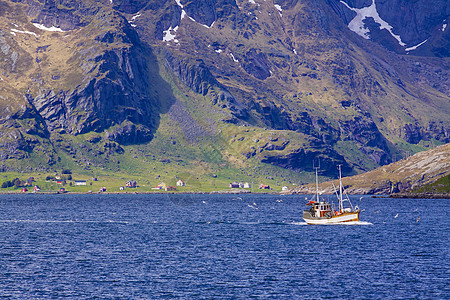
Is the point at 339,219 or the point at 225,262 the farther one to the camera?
the point at 339,219

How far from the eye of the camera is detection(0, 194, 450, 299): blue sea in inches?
3280

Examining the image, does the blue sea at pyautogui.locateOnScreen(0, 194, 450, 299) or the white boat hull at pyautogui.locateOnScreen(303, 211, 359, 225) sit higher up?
the white boat hull at pyautogui.locateOnScreen(303, 211, 359, 225)

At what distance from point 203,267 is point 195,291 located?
1876cm

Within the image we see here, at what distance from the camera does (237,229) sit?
167 m

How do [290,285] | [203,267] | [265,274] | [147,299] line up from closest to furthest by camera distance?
[147,299] < [290,285] < [265,274] < [203,267]

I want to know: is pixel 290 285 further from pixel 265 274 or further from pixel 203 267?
pixel 203 267

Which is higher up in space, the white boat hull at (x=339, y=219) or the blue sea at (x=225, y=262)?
the white boat hull at (x=339, y=219)

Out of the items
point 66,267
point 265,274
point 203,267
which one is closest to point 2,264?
point 66,267

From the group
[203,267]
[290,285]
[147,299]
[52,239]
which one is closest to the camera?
[147,299]

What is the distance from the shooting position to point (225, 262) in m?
107

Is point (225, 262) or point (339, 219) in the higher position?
point (339, 219)

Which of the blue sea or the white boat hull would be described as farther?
the white boat hull

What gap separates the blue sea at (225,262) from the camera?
83.3 metres

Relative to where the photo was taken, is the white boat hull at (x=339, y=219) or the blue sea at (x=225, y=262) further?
the white boat hull at (x=339, y=219)
